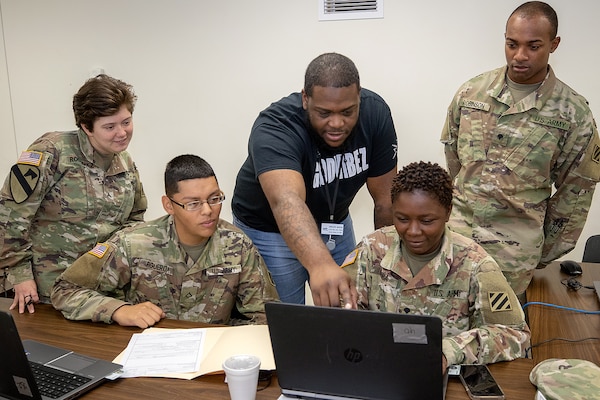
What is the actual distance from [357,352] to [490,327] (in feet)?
1.70

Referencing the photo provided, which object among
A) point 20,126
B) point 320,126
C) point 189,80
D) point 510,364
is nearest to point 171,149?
point 189,80

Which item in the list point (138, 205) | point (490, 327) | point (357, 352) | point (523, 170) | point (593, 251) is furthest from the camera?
point (593, 251)

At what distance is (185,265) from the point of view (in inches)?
77.2

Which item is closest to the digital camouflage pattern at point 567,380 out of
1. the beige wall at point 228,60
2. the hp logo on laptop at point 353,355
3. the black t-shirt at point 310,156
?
the hp logo on laptop at point 353,355

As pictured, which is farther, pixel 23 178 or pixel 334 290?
pixel 23 178

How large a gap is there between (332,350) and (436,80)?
229 cm

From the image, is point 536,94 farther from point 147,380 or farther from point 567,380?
point 147,380

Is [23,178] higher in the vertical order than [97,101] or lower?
lower

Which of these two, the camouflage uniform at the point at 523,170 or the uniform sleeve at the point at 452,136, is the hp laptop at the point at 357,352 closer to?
the camouflage uniform at the point at 523,170

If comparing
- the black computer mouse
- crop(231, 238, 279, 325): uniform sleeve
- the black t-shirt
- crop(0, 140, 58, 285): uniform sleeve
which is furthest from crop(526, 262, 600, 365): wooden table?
crop(0, 140, 58, 285): uniform sleeve

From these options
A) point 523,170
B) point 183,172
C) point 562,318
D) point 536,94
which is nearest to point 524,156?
point 523,170

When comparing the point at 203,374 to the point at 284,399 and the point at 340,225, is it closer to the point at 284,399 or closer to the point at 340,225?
the point at 284,399

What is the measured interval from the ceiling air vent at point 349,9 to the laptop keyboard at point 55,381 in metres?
2.43

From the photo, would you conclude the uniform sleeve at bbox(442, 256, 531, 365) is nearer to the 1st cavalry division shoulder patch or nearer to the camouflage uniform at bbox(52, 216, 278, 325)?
the camouflage uniform at bbox(52, 216, 278, 325)
